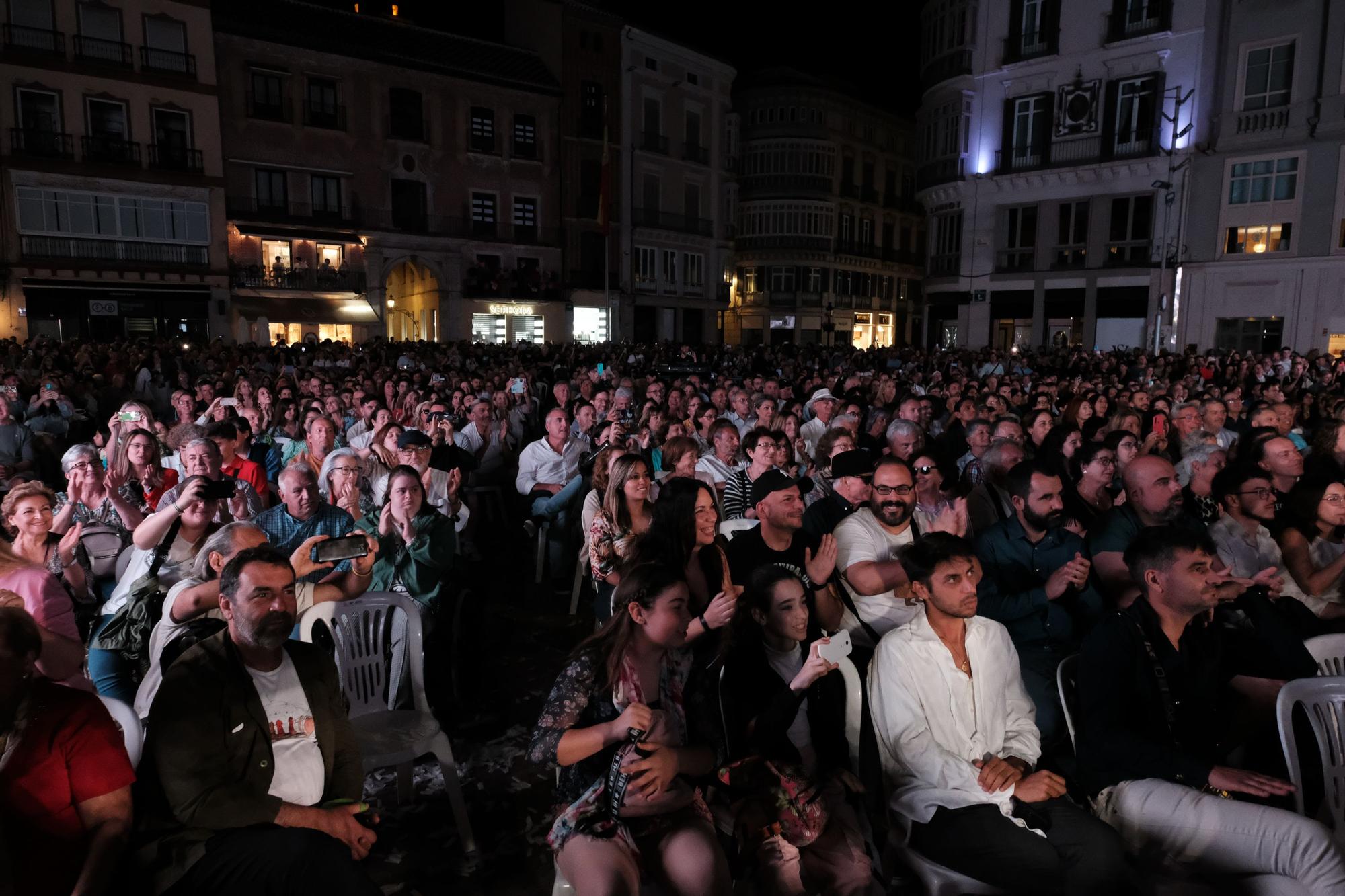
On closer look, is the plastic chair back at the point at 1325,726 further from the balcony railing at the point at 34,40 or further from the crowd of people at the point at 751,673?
the balcony railing at the point at 34,40

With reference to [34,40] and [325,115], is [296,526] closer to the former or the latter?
[34,40]

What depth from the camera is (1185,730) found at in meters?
2.89

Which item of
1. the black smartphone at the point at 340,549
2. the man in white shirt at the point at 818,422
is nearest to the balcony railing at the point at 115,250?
the man in white shirt at the point at 818,422

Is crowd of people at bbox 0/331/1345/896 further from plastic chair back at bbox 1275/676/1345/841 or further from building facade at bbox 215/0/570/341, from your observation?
building facade at bbox 215/0/570/341

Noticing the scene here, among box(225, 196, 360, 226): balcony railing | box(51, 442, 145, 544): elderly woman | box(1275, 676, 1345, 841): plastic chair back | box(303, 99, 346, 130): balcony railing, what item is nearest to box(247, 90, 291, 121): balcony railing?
box(303, 99, 346, 130): balcony railing

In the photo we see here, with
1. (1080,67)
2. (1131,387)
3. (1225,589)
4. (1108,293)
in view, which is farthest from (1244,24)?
(1225,589)

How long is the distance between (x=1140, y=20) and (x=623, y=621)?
30.6m

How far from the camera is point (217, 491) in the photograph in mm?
3682

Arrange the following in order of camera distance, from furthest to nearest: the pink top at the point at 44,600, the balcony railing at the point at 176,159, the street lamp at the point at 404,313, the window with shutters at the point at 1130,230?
the street lamp at the point at 404,313 < the window with shutters at the point at 1130,230 < the balcony railing at the point at 176,159 < the pink top at the point at 44,600

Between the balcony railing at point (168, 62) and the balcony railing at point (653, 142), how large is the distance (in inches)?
702

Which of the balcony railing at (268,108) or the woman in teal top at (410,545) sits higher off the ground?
the balcony railing at (268,108)

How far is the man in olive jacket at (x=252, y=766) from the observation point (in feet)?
7.74

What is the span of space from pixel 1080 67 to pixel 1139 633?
29625 millimetres

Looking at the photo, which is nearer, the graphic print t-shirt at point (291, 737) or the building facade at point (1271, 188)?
Result: the graphic print t-shirt at point (291, 737)
